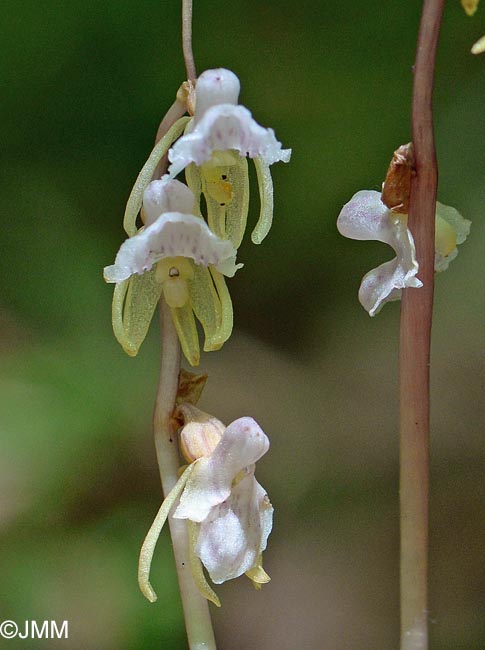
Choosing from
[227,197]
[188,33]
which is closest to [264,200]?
[227,197]

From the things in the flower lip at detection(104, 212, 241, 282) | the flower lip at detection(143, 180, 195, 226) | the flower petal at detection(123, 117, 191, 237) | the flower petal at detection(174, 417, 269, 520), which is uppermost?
the flower petal at detection(123, 117, 191, 237)

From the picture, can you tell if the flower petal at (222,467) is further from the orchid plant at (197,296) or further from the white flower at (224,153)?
the white flower at (224,153)

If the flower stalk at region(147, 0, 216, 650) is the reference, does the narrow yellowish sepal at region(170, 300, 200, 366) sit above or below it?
above

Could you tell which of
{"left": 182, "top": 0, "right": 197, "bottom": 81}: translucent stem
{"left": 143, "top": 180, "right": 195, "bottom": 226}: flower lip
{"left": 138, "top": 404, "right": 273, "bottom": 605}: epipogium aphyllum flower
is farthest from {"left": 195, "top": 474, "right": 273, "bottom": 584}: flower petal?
{"left": 182, "top": 0, "right": 197, "bottom": 81}: translucent stem

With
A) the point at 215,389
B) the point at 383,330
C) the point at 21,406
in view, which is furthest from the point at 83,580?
the point at 383,330

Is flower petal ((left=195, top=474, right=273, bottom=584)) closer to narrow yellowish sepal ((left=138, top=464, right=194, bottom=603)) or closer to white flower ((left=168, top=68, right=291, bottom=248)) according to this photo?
narrow yellowish sepal ((left=138, top=464, right=194, bottom=603))

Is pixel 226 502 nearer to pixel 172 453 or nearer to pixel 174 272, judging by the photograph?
pixel 172 453
